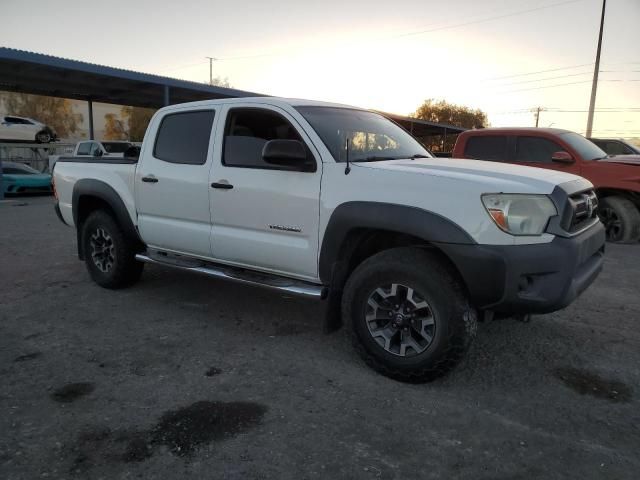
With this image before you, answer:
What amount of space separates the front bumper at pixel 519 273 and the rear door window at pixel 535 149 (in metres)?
6.09

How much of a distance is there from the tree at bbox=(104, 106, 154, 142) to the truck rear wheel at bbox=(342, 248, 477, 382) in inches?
2369

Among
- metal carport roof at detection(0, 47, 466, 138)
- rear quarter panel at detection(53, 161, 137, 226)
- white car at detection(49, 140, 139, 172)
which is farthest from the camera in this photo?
white car at detection(49, 140, 139, 172)

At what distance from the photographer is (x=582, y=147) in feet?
27.9

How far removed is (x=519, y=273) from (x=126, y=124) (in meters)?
76.9

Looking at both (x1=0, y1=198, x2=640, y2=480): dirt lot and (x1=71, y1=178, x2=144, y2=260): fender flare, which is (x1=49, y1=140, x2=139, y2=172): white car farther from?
(x1=0, y1=198, x2=640, y2=480): dirt lot

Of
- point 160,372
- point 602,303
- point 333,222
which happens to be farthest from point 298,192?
point 602,303

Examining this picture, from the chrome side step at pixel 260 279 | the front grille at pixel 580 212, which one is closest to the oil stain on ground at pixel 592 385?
the front grille at pixel 580 212

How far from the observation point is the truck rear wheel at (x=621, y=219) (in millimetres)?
8242

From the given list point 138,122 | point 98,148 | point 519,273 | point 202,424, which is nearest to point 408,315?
point 519,273

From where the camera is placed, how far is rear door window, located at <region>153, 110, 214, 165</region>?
4.38 m

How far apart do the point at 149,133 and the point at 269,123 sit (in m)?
1.53

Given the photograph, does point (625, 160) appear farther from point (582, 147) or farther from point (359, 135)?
point (359, 135)

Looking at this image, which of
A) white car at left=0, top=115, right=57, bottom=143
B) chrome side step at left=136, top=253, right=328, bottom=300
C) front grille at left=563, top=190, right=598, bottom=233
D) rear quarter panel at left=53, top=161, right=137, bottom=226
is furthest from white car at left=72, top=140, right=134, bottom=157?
front grille at left=563, top=190, right=598, bottom=233

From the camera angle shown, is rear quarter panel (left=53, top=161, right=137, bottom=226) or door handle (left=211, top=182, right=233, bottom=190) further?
rear quarter panel (left=53, top=161, right=137, bottom=226)
